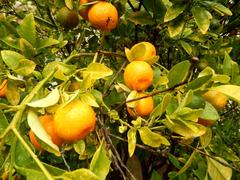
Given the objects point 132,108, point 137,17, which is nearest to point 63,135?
point 132,108

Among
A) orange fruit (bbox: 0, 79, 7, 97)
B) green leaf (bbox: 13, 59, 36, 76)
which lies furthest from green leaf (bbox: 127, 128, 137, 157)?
orange fruit (bbox: 0, 79, 7, 97)

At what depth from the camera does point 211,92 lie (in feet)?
3.13

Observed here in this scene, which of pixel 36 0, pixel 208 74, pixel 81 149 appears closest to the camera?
pixel 208 74

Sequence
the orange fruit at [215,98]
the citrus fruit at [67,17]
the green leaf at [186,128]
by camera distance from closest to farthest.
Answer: the green leaf at [186,128]
the orange fruit at [215,98]
the citrus fruit at [67,17]

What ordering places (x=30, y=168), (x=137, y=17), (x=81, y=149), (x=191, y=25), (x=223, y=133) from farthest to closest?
(x=223, y=133) → (x=191, y=25) → (x=137, y=17) → (x=81, y=149) → (x=30, y=168)

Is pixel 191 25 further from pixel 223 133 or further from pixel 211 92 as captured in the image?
pixel 223 133

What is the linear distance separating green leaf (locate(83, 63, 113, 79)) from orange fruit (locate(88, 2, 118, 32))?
0.17 m

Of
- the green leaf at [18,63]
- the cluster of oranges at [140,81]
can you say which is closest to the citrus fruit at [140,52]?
the cluster of oranges at [140,81]

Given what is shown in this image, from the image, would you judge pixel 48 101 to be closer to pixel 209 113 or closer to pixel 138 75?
pixel 138 75

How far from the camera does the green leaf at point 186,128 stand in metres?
0.85

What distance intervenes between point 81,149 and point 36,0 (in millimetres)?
857

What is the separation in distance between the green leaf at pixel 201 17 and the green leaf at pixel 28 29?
1.30 feet

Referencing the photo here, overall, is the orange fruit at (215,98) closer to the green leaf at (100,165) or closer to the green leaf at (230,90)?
the green leaf at (230,90)

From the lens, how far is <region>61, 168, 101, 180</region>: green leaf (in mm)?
616
